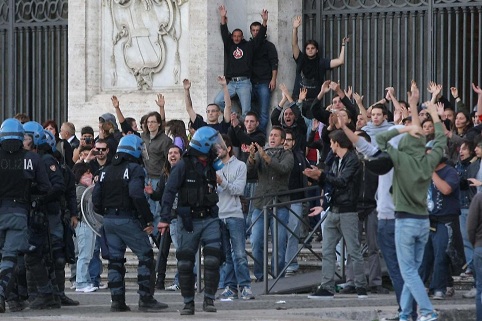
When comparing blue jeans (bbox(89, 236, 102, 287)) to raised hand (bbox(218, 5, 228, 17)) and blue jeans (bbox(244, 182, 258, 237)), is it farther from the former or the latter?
raised hand (bbox(218, 5, 228, 17))

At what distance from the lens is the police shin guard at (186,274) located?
13.7 meters

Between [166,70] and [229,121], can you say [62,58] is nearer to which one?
[166,70]

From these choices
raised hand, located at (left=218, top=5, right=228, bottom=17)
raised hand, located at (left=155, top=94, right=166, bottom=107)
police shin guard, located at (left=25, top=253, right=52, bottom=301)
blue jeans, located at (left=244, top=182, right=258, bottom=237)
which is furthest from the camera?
raised hand, located at (left=218, top=5, right=228, bottom=17)

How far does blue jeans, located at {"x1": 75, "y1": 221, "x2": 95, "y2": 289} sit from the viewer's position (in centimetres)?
1700

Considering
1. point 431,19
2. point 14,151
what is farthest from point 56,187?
point 431,19

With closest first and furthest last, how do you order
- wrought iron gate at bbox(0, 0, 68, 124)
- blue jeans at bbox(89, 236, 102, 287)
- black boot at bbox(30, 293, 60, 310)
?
black boot at bbox(30, 293, 60, 310) → blue jeans at bbox(89, 236, 102, 287) → wrought iron gate at bbox(0, 0, 68, 124)

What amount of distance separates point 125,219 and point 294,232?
Answer: 3.14 metres

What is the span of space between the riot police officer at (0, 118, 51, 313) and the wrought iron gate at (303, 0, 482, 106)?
22.1 ft

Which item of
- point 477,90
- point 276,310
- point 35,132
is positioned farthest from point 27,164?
point 477,90

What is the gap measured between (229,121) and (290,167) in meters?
1.68

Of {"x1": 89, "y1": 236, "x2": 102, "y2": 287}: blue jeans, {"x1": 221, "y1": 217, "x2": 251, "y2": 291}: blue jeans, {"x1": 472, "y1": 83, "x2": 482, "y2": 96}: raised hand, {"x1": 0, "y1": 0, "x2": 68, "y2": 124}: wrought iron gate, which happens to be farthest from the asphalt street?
{"x1": 0, "y1": 0, "x2": 68, "y2": 124}: wrought iron gate

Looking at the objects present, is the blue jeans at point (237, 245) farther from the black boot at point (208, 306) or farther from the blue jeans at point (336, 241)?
the black boot at point (208, 306)

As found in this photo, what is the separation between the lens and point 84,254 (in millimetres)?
17000

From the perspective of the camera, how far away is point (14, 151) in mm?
14242
